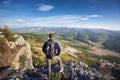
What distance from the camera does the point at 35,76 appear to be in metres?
13.6

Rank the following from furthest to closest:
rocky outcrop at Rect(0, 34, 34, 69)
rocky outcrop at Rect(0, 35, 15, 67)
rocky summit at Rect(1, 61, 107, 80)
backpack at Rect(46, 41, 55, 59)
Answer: rocky outcrop at Rect(0, 34, 34, 69), rocky outcrop at Rect(0, 35, 15, 67), rocky summit at Rect(1, 61, 107, 80), backpack at Rect(46, 41, 55, 59)

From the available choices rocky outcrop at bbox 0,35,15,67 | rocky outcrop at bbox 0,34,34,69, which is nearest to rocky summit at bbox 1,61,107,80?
rocky outcrop at bbox 0,34,34,69

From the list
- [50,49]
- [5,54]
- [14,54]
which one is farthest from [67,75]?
[14,54]

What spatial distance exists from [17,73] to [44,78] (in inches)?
120

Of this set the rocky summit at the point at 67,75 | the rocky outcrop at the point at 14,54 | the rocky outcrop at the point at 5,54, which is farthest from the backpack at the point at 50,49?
the rocky outcrop at the point at 5,54

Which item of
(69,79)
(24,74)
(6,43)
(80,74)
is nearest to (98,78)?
(80,74)

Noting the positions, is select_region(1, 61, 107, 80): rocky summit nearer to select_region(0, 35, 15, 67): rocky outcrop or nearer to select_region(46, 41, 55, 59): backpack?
select_region(46, 41, 55, 59): backpack

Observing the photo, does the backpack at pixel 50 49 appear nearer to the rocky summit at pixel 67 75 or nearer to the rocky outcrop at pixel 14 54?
the rocky summit at pixel 67 75

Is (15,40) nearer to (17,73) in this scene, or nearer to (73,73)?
(17,73)

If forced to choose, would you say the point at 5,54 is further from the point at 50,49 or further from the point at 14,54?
the point at 50,49

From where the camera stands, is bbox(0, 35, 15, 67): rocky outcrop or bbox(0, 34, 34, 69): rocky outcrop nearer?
bbox(0, 35, 15, 67): rocky outcrop

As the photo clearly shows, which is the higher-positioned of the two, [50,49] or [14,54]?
[50,49]

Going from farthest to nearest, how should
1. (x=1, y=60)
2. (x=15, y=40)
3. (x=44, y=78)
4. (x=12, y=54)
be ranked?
1. (x=15, y=40)
2. (x=12, y=54)
3. (x=1, y=60)
4. (x=44, y=78)

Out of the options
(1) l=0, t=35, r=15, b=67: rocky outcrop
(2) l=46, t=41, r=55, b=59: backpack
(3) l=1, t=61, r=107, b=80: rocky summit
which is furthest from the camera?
(1) l=0, t=35, r=15, b=67: rocky outcrop
